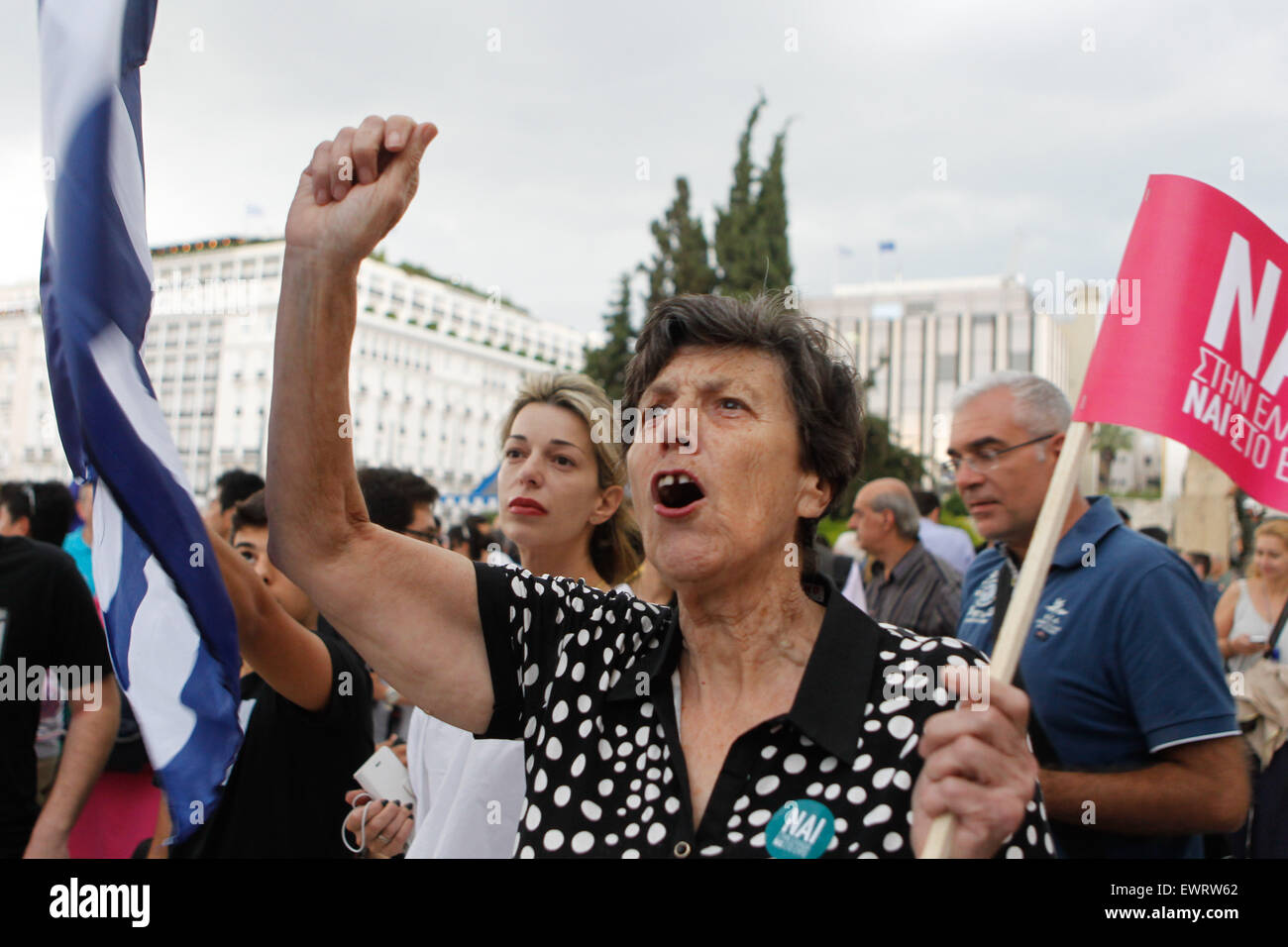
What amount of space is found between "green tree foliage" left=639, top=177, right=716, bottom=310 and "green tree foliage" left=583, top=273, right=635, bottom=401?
2308mm

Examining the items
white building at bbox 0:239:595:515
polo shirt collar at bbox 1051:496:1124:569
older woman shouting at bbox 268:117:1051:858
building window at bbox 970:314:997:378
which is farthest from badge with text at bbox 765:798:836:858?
building window at bbox 970:314:997:378

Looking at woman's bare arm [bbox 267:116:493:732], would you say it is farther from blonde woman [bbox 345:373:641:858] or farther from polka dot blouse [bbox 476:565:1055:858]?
blonde woman [bbox 345:373:641:858]

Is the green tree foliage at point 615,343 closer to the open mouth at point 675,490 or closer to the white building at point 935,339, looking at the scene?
the open mouth at point 675,490

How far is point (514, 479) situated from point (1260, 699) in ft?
9.47

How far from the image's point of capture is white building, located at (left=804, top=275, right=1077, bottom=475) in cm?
8862

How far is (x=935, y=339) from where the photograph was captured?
9219 centimetres

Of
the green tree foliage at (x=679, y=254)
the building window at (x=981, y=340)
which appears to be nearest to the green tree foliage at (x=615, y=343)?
the green tree foliage at (x=679, y=254)

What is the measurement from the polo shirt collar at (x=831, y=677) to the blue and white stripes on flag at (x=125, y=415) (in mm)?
817

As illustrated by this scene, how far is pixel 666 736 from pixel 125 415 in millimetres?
1144

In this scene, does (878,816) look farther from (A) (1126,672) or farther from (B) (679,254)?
(B) (679,254)

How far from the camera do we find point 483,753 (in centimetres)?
232
